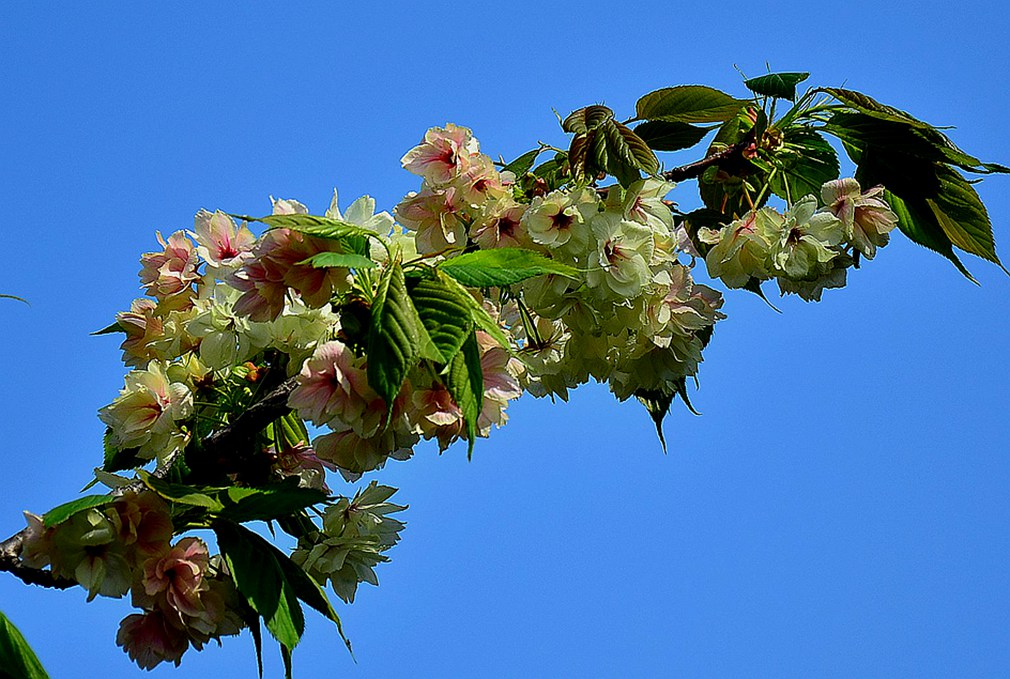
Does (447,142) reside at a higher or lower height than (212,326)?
higher

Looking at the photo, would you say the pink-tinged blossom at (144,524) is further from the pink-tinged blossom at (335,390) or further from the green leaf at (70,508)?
the pink-tinged blossom at (335,390)

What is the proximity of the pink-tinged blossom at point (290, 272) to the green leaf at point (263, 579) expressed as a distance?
27 cm

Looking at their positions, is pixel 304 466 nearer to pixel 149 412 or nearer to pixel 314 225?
pixel 149 412

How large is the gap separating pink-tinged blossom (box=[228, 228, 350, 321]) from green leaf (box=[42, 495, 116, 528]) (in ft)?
0.87

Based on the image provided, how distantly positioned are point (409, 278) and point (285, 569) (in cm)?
38

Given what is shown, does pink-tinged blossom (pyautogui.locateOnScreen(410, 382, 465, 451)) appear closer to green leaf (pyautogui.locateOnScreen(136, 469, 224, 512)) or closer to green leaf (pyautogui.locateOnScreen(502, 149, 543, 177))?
green leaf (pyautogui.locateOnScreen(136, 469, 224, 512))

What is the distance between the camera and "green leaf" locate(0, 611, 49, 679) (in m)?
1.13

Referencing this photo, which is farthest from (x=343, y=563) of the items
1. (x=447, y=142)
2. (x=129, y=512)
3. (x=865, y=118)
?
(x=865, y=118)

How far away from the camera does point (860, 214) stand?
1.43 metres

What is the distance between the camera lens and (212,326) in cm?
129

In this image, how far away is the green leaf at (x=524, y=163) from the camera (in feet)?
4.91

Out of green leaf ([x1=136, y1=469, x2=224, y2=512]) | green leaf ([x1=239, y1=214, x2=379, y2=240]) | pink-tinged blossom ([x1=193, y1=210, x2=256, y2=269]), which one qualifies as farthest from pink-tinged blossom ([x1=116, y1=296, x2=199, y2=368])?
green leaf ([x1=239, y1=214, x2=379, y2=240])

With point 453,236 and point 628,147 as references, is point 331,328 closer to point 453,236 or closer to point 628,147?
point 453,236

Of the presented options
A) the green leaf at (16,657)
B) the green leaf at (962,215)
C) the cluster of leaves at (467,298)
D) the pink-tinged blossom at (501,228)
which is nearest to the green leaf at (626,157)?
the cluster of leaves at (467,298)
